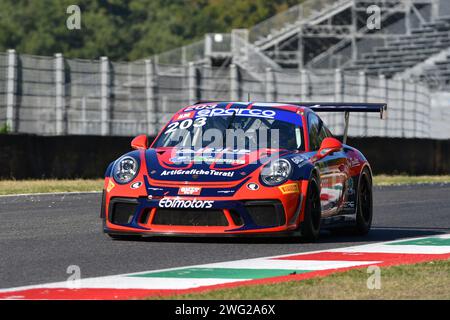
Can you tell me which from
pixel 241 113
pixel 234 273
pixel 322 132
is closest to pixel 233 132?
pixel 241 113

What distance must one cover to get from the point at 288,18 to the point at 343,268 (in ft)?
160

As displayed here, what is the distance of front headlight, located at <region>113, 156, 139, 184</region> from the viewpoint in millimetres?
10812

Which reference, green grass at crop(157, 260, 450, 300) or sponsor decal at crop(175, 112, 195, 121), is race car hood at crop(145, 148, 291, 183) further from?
green grass at crop(157, 260, 450, 300)

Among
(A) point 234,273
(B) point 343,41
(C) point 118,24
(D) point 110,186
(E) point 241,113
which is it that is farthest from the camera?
(C) point 118,24

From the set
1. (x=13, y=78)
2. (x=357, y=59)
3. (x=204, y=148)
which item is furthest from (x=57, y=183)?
(x=357, y=59)

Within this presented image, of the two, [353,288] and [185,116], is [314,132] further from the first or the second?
[353,288]

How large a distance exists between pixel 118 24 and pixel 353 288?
98897mm

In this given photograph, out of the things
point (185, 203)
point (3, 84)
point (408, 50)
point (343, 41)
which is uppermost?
point (343, 41)

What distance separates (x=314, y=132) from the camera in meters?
12.0

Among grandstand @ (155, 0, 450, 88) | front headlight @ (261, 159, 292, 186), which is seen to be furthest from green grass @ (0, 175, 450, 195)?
grandstand @ (155, 0, 450, 88)

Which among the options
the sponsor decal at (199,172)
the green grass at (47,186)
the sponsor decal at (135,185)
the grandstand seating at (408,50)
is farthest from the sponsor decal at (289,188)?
the grandstand seating at (408,50)

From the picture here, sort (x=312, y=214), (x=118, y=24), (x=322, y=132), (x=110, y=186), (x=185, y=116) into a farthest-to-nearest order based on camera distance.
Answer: (x=118, y=24)
(x=322, y=132)
(x=185, y=116)
(x=312, y=214)
(x=110, y=186)

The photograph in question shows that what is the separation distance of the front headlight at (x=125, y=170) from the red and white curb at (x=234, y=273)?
1755 mm

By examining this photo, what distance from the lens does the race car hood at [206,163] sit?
10.7 metres
